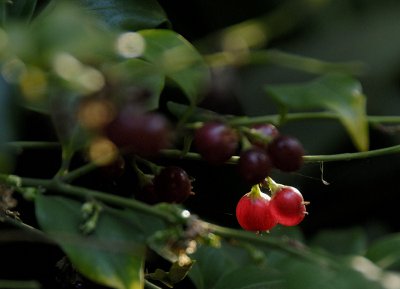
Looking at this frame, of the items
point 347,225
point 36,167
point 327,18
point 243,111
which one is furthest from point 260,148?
point 347,225

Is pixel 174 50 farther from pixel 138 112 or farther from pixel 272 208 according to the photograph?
pixel 272 208

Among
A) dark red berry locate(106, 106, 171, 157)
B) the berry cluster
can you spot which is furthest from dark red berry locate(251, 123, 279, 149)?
dark red berry locate(106, 106, 171, 157)

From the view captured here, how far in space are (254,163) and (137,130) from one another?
12 cm

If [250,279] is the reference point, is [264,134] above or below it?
above

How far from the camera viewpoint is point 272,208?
31.3 inches

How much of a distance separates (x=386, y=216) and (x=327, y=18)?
2.54ft

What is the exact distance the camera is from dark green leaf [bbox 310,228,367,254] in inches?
41.4

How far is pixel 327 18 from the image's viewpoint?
57 centimetres

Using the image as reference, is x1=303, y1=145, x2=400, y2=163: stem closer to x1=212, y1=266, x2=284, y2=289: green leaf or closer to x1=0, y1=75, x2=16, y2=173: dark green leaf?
x1=212, y1=266, x2=284, y2=289: green leaf

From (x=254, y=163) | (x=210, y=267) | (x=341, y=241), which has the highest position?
(x=254, y=163)

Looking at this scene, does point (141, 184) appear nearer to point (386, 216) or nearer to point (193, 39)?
point (193, 39)

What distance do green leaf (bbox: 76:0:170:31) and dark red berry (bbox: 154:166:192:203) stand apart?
0.18 m

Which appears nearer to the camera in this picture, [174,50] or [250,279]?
[174,50]

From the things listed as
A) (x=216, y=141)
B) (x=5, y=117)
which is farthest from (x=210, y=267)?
(x=5, y=117)
